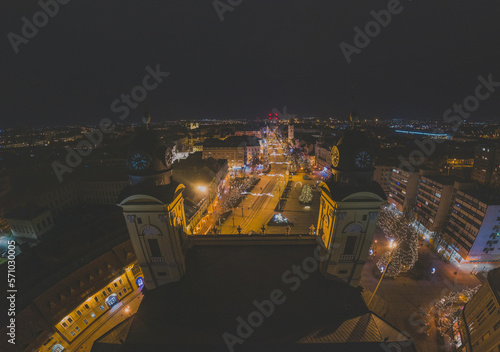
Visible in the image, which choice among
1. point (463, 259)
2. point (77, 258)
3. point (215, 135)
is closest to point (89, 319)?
point (77, 258)

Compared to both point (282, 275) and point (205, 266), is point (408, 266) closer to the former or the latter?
point (282, 275)

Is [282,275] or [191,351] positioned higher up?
[282,275]

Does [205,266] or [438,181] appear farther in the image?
[438,181]

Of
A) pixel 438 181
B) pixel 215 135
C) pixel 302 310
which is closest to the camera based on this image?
pixel 302 310

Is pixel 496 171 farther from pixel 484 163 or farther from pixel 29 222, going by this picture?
pixel 29 222

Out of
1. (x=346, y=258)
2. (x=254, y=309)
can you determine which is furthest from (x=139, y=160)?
(x=346, y=258)

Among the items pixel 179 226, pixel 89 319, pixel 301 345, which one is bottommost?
pixel 89 319

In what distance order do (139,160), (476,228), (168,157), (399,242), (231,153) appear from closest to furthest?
(139,160), (168,157), (476,228), (399,242), (231,153)
